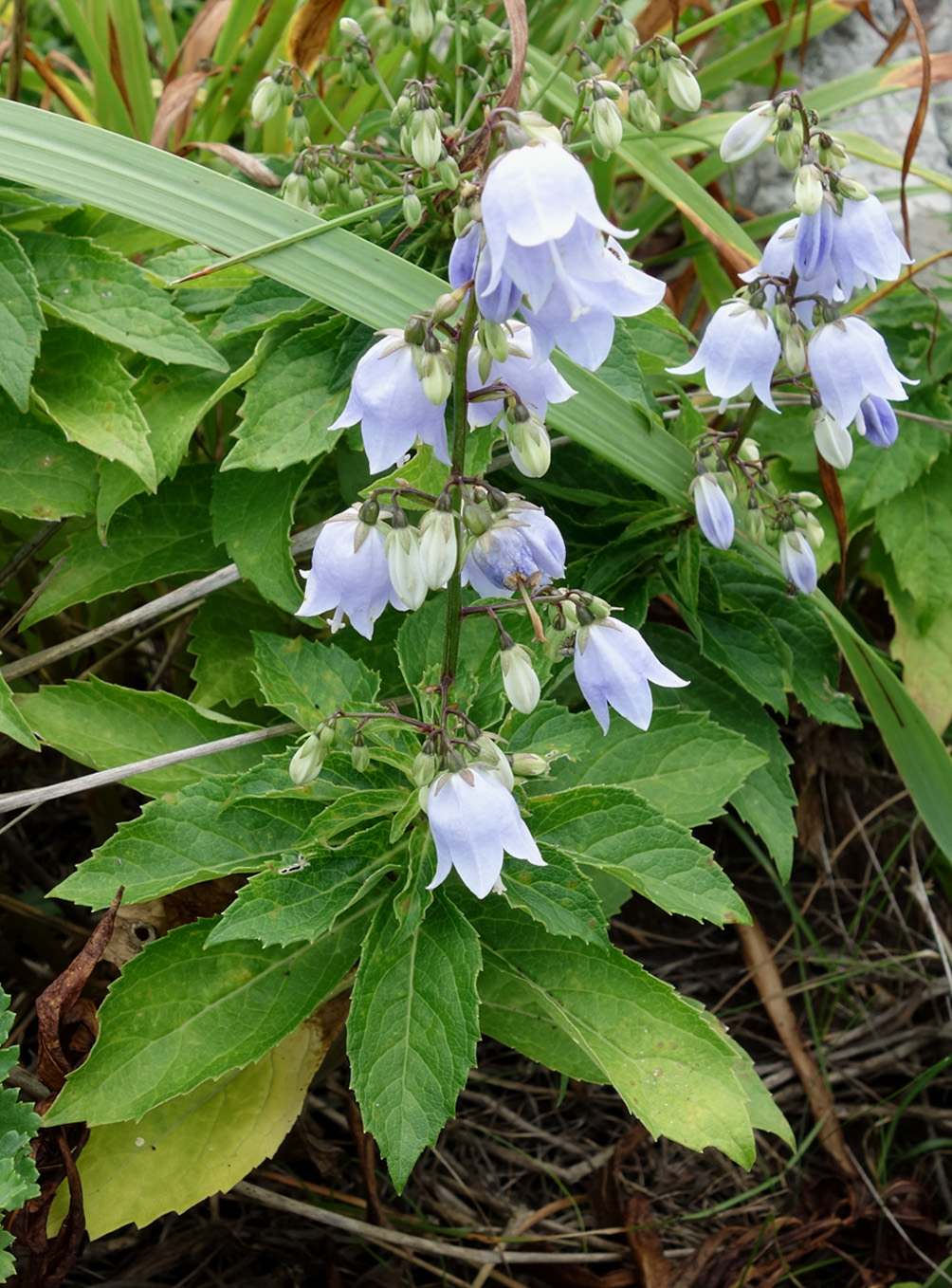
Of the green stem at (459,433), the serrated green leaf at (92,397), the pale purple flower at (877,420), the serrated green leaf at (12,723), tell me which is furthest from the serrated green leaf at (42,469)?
the pale purple flower at (877,420)

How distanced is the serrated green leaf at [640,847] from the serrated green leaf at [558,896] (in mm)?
72

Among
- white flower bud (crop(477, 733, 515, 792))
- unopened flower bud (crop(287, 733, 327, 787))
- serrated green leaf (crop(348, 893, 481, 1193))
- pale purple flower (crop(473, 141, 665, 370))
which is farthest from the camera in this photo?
serrated green leaf (crop(348, 893, 481, 1193))

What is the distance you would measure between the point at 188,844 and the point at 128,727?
34 centimetres

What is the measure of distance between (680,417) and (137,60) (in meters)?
1.65

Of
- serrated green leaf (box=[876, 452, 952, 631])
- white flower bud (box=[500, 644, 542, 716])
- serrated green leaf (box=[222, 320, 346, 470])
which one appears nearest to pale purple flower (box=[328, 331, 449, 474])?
white flower bud (box=[500, 644, 542, 716])

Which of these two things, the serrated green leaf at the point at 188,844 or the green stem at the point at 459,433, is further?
the serrated green leaf at the point at 188,844

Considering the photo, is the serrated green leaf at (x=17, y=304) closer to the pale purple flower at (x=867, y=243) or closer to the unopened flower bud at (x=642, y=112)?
the unopened flower bud at (x=642, y=112)

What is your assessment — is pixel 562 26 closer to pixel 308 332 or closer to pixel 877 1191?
pixel 308 332

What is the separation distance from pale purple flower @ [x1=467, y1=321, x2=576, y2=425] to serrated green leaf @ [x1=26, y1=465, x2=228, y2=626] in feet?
2.83

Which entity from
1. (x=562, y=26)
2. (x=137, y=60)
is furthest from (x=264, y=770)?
(x=562, y=26)

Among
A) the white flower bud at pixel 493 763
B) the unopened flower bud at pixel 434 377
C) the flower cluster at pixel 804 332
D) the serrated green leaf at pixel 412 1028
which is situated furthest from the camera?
the flower cluster at pixel 804 332

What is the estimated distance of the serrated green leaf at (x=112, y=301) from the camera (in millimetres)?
1846

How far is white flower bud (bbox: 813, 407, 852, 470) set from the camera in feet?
5.47

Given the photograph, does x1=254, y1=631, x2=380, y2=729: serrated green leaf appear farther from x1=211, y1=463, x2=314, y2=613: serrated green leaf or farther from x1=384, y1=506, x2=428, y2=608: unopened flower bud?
x1=384, y1=506, x2=428, y2=608: unopened flower bud
